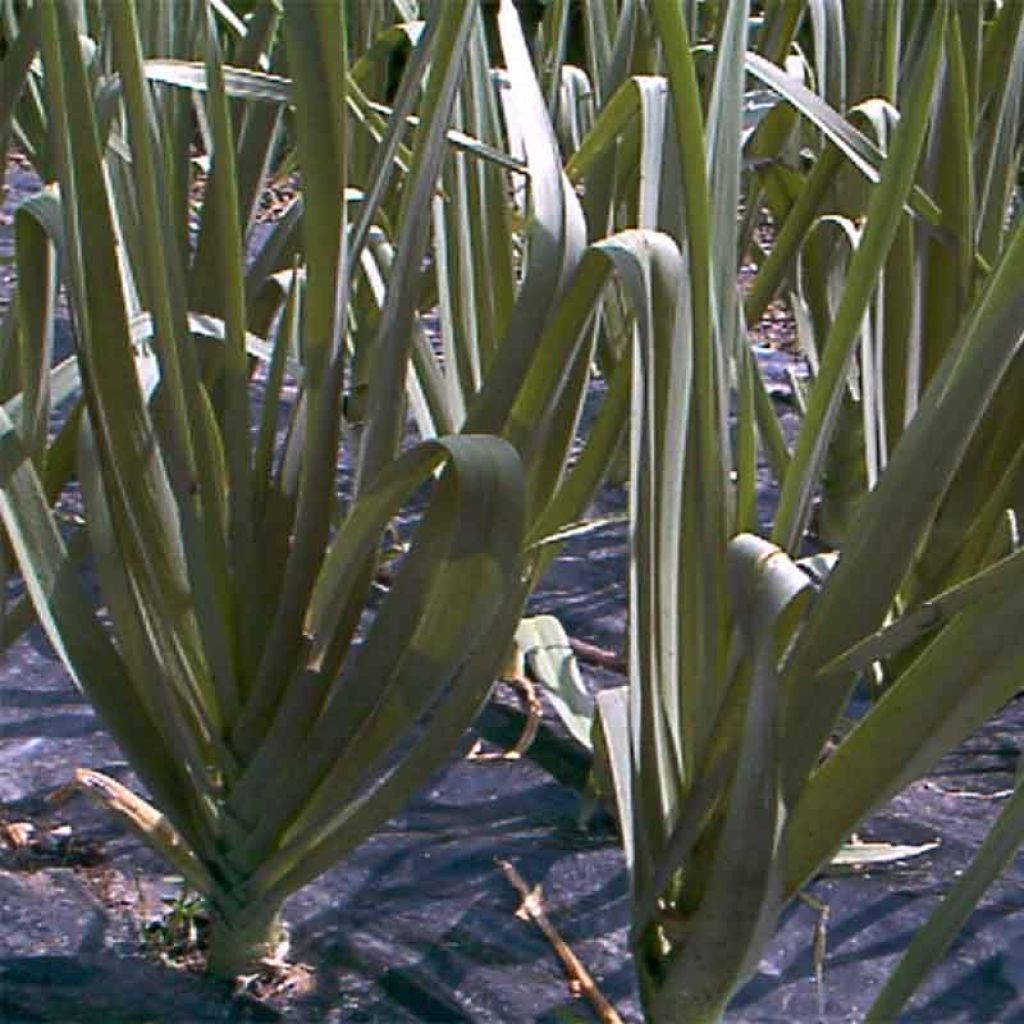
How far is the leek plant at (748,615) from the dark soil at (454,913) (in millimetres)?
148

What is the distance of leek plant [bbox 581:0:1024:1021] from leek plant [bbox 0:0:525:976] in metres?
0.08

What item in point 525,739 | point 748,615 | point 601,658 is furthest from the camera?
point 601,658

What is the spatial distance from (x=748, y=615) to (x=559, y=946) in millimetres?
340

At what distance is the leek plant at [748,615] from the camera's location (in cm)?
70

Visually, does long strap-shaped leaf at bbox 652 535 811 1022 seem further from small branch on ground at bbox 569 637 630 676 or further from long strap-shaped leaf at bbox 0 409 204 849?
small branch on ground at bbox 569 637 630 676

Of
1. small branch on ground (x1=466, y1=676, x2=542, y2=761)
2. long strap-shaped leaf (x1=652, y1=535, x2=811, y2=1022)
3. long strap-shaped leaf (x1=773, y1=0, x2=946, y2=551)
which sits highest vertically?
long strap-shaped leaf (x1=773, y1=0, x2=946, y2=551)

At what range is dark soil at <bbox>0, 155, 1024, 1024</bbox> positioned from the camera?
3.04 ft

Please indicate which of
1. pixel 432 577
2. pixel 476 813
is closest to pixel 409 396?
pixel 476 813

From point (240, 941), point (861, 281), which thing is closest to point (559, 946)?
point (240, 941)

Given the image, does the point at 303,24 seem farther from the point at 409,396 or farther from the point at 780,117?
the point at 780,117

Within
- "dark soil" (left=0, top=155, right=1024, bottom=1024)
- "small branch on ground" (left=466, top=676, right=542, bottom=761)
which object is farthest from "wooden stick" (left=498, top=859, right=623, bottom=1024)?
"small branch on ground" (left=466, top=676, right=542, bottom=761)

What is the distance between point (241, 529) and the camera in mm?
877

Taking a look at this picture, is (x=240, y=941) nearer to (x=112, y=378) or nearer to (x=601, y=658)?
(x=112, y=378)

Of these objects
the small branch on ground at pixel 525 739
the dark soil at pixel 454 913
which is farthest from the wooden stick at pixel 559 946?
the small branch on ground at pixel 525 739
